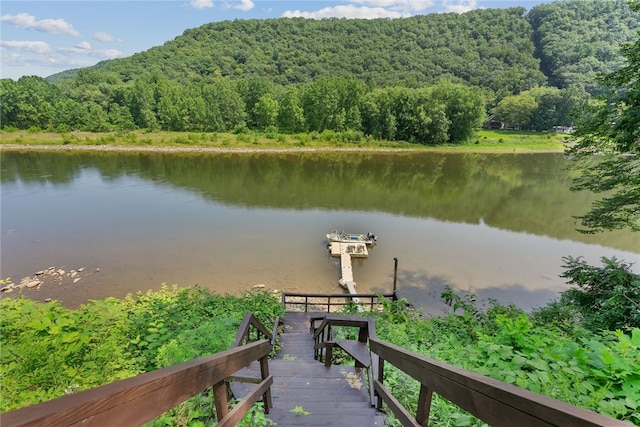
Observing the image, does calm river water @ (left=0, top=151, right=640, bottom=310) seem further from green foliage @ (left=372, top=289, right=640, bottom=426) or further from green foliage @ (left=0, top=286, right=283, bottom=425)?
green foliage @ (left=372, top=289, right=640, bottom=426)

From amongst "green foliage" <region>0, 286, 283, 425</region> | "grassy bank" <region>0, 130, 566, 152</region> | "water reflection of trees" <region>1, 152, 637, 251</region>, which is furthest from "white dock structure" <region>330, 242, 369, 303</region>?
"grassy bank" <region>0, 130, 566, 152</region>

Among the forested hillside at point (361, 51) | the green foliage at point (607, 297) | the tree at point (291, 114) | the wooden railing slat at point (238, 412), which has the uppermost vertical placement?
the forested hillside at point (361, 51)

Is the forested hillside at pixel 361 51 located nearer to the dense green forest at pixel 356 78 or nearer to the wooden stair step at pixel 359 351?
the dense green forest at pixel 356 78

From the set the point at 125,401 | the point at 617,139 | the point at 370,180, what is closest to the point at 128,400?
the point at 125,401

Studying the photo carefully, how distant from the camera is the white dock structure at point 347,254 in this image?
13706mm

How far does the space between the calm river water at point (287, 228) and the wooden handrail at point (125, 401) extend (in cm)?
1229

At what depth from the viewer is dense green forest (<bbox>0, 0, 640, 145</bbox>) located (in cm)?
5394

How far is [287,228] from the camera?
1953cm

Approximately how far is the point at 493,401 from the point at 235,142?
174ft

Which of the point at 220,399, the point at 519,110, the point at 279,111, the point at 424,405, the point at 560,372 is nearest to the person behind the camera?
the point at 424,405

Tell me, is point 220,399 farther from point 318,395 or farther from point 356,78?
point 356,78

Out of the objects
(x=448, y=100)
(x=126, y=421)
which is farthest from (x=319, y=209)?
(x=448, y=100)

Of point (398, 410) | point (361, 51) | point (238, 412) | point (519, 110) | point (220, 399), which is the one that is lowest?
point (398, 410)

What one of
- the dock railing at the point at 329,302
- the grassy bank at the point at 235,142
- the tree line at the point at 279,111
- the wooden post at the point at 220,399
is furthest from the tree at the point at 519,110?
the wooden post at the point at 220,399
